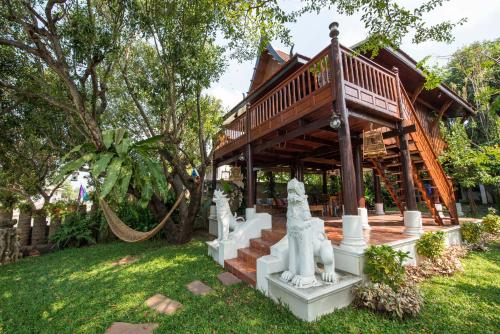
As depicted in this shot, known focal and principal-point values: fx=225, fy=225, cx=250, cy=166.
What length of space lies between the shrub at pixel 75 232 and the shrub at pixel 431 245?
8926 millimetres

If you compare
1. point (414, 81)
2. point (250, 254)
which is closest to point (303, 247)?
point (250, 254)

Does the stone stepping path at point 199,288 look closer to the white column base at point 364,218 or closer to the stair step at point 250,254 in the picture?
the stair step at point 250,254

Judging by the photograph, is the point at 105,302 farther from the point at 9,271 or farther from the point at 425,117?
the point at 425,117

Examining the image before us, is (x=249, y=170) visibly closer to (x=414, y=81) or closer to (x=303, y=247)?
(x=303, y=247)

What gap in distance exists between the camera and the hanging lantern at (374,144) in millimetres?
4914

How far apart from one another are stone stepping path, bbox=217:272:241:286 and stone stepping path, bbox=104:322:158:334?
1374 mm

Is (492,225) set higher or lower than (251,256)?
higher

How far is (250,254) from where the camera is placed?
4.49 meters

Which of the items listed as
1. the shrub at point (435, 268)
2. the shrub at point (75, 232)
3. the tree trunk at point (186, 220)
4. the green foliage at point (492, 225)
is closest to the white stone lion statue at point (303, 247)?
the shrub at point (435, 268)

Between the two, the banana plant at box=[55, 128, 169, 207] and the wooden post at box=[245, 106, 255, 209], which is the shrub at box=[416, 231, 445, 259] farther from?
the banana plant at box=[55, 128, 169, 207]

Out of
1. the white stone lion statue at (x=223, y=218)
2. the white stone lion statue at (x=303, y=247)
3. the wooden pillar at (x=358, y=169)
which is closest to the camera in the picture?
the white stone lion statue at (x=303, y=247)

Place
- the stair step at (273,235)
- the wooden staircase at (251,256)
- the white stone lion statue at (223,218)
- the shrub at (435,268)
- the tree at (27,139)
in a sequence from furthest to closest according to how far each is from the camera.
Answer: the tree at (27,139), the white stone lion statue at (223,218), the stair step at (273,235), the wooden staircase at (251,256), the shrub at (435,268)

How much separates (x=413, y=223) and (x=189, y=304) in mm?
4178

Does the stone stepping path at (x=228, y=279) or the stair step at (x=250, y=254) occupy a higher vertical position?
the stair step at (x=250, y=254)
